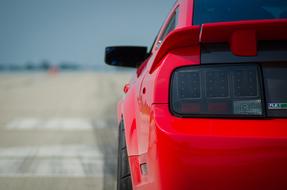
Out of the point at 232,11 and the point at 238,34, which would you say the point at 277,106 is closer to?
the point at 238,34

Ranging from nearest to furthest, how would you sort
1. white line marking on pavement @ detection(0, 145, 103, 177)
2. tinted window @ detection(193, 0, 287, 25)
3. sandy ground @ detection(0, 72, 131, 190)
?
tinted window @ detection(193, 0, 287, 25) < sandy ground @ detection(0, 72, 131, 190) < white line marking on pavement @ detection(0, 145, 103, 177)

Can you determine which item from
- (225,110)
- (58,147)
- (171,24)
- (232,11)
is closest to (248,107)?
(225,110)

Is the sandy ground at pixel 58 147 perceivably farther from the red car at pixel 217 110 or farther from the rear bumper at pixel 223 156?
the rear bumper at pixel 223 156

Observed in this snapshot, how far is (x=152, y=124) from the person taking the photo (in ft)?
7.24

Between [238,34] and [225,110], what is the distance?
1.15 feet

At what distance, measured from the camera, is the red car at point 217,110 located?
6.58 ft

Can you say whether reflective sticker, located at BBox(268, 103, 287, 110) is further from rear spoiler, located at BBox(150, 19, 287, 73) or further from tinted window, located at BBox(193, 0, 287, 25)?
tinted window, located at BBox(193, 0, 287, 25)

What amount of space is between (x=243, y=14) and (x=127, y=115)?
39.1 inches

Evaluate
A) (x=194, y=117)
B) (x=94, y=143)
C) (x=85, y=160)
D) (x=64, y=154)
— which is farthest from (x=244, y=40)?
(x=94, y=143)

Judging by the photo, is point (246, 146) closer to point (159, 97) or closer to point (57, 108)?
point (159, 97)

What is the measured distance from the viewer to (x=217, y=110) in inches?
86.0

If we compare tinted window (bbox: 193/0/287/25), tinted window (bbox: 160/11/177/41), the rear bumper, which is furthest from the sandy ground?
the rear bumper

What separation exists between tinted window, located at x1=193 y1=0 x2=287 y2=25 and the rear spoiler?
40 cm

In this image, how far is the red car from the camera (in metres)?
2.01
